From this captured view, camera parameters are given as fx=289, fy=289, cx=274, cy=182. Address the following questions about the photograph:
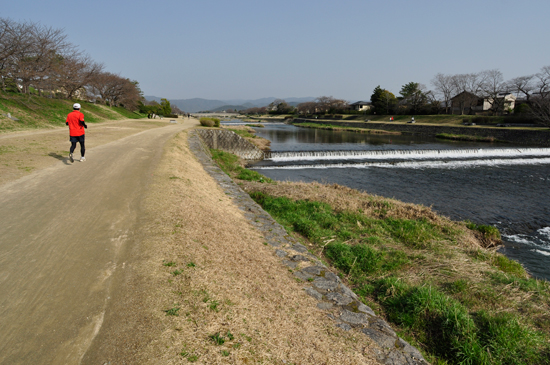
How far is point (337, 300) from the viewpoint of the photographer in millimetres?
3938

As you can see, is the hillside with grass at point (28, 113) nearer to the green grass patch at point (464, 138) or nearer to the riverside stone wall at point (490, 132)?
the green grass patch at point (464, 138)

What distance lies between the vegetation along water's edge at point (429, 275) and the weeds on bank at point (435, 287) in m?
0.01

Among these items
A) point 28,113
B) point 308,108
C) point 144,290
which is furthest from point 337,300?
point 308,108

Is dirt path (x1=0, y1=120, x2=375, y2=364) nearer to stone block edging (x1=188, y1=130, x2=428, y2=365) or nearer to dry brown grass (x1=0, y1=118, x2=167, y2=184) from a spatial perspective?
stone block edging (x1=188, y1=130, x2=428, y2=365)

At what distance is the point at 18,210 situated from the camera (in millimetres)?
5066

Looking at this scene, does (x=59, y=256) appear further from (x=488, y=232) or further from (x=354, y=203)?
(x=488, y=232)

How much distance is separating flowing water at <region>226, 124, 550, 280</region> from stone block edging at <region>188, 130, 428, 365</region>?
6.12 m

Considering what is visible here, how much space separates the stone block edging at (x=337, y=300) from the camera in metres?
3.15

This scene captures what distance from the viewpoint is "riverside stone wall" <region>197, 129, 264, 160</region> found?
22.5 m

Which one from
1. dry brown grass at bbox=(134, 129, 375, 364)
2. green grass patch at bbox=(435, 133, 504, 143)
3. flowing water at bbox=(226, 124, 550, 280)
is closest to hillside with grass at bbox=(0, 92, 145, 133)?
flowing water at bbox=(226, 124, 550, 280)

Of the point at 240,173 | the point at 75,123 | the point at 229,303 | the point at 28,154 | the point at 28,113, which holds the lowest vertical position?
the point at 240,173

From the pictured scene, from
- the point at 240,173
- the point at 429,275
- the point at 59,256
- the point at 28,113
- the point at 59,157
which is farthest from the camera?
the point at 28,113

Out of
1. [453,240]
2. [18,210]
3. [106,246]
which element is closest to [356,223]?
[453,240]

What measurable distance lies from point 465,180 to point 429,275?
14.5 metres
